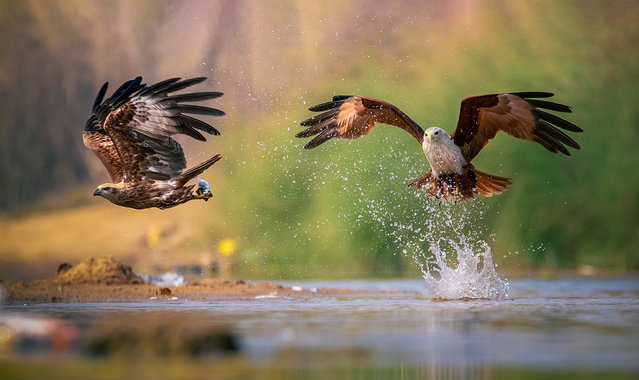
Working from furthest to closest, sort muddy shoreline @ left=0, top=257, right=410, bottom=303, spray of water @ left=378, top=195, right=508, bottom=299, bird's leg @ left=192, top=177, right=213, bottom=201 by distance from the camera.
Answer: spray of water @ left=378, top=195, right=508, bottom=299, muddy shoreline @ left=0, top=257, right=410, bottom=303, bird's leg @ left=192, top=177, right=213, bottom=201

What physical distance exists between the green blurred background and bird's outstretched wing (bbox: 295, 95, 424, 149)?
6.90 metres

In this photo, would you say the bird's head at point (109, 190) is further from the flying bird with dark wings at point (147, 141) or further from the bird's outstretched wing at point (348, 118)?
the bird's outstretched wing at point (348, 118)

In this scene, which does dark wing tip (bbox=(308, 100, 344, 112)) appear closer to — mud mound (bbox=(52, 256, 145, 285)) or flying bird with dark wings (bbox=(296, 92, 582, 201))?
flying bird with dark wings (bbox=(296, 92, 582, 201))

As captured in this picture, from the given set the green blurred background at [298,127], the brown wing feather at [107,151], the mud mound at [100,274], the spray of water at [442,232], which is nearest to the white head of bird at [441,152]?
the brown wing feather at [107,151]

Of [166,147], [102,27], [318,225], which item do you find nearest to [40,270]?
[318,225]

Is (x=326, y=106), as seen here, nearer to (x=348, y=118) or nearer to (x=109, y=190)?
(x=348, y=118)

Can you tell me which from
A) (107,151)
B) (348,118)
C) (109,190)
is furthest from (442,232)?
(109,190)

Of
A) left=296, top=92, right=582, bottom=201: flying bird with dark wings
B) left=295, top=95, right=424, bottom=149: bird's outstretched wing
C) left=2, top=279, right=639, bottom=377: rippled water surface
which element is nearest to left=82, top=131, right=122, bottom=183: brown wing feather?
left=2, top=279, right=639, bottom=377: rippled water surface

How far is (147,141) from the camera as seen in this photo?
1188 cm

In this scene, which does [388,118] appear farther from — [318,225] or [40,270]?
[40,270]

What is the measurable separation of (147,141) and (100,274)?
357 centimetres

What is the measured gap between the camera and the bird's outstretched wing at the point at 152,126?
1147 centimetres

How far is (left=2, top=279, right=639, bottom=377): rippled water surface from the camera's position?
6.66 meters

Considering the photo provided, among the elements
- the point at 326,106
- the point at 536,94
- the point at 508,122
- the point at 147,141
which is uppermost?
the point at 326,106
